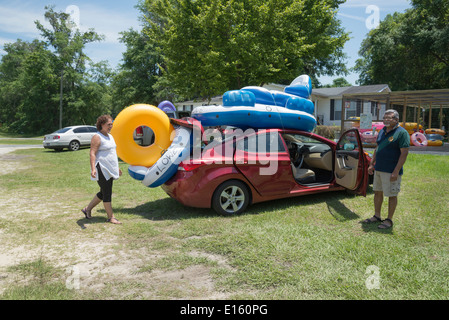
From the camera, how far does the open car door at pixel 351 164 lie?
18.0 ft

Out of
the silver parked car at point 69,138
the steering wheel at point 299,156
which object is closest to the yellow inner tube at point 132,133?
the steering wheel at point 299,156

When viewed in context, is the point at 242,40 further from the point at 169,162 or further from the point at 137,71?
the point at 137,71

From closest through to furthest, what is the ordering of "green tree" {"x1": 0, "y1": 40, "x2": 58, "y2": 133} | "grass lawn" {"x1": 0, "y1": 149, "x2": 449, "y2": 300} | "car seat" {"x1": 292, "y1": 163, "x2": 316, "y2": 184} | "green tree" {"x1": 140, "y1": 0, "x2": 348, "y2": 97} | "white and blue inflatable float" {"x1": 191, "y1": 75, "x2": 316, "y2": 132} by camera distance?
"grass lawn" {"x1": 0, "y1": 149, "x2": 449, "y2": 300} < "white and blue inflatable float" {"x1": 191, "y1": 75, "x2": 316, "y2": 132} < "car seat" {"x1": 292, "y1": 163, "x2": 316, "y2": 184} < "green tree" {"x1": 140, "y1": 0, "x2": 348, "y2": 97} < "green tree" {"x1": 0, "y1": 40, "x2": 58, "y2": 133}

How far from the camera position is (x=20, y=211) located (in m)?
5.69

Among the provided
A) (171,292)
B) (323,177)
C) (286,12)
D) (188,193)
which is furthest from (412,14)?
(171,292)

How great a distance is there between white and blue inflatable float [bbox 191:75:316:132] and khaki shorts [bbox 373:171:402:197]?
1.94m

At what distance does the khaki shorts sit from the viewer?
179 inches

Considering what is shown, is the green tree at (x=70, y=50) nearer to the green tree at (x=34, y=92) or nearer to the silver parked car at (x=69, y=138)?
the green tree at (x=34, y=92)

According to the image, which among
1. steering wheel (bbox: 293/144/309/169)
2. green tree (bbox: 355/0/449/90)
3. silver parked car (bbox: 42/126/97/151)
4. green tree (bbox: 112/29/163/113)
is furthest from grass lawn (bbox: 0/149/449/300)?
green tree (bbox: 112/29/163/113)

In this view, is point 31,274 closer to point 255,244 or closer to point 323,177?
point 255,244

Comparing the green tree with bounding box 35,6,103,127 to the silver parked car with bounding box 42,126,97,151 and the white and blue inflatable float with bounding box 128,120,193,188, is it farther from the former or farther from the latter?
the white and blue inflatable float with bounding box 128,120,193,188

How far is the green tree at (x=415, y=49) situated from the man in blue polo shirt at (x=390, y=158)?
87.0 ft
